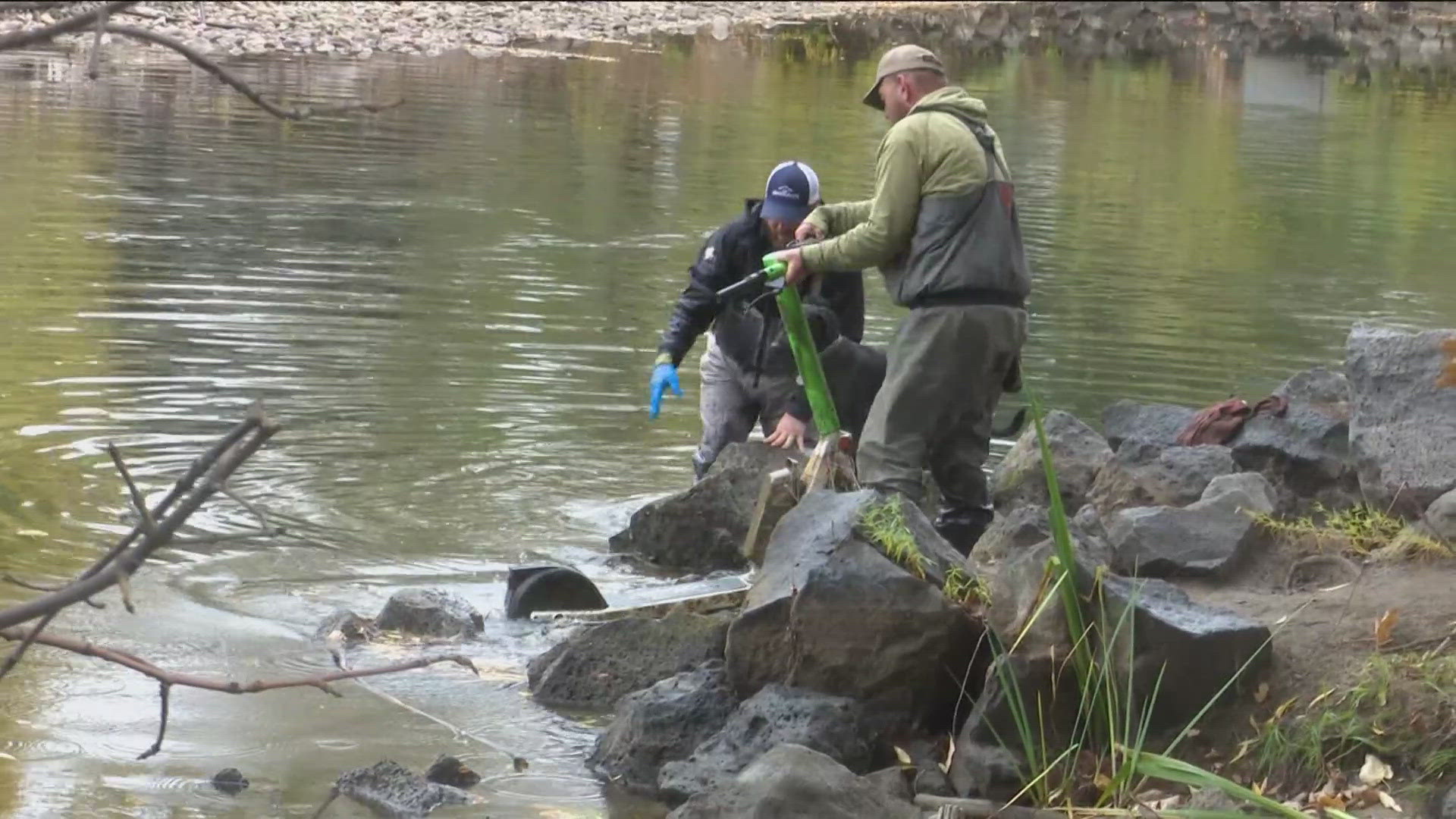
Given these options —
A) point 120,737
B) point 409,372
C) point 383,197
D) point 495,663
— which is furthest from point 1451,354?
point 383,197

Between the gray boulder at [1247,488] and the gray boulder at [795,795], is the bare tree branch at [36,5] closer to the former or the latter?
the gray boulder at [795,795]

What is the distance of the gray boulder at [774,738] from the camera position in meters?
5.91

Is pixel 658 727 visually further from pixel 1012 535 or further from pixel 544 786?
pixel 1012 535

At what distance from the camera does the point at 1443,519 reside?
643 centimetres

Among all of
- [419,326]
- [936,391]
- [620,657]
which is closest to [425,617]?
[620,657]

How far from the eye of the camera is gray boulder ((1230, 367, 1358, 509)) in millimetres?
8789

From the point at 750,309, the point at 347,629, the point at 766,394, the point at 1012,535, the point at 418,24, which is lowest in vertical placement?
the point at 347,629

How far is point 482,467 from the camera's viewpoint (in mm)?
9836

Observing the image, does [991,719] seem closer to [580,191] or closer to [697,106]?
[580,191]

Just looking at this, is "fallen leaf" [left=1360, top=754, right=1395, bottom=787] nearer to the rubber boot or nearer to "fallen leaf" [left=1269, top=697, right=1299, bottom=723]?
"fallen leaf" [left=1269, top=697, right=1299, bottom=723]

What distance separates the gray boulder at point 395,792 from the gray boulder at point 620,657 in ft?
3.05

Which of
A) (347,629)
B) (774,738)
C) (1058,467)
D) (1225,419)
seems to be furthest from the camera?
(1225,419)

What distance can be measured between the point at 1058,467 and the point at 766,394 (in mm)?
1374

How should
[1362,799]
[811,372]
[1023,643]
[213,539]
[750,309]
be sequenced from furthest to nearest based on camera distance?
[750,309] → [811,372] → [1023,643] → [1362,799] → [213,539]
